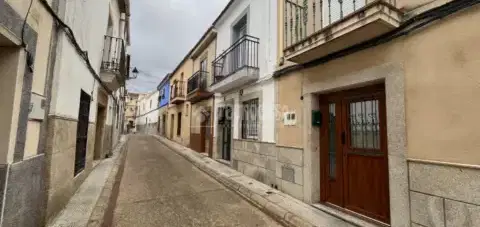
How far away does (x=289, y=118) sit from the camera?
5.41 metres

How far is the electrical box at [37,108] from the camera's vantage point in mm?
2743

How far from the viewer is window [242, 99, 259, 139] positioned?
7311 mm

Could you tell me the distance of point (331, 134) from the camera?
469 cm

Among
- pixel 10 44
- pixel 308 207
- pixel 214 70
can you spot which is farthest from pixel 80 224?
pixel 214 70

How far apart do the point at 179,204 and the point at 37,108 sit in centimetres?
285

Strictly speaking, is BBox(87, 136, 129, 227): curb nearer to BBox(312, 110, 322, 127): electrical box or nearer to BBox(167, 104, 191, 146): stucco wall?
BBox(312, 110, 322, 127): electrical box

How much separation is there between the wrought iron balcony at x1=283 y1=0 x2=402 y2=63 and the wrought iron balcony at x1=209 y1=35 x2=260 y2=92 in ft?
4.56

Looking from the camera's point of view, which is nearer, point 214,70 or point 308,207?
point 308,207

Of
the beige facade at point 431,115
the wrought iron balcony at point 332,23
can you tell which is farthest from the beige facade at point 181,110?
the beige facade at point 431,115

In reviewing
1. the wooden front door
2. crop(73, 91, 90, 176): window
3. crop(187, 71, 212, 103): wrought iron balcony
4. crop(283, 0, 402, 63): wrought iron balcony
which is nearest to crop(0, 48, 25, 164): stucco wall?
crop(73, 91, 90, 176): window

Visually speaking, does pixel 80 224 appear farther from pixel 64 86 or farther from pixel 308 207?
pixel 308 207

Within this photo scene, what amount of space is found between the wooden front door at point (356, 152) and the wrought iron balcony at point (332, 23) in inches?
35.2

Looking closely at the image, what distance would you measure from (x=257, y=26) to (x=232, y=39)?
207cm

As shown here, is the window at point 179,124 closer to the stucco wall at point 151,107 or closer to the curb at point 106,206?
the curb at point 106,206
